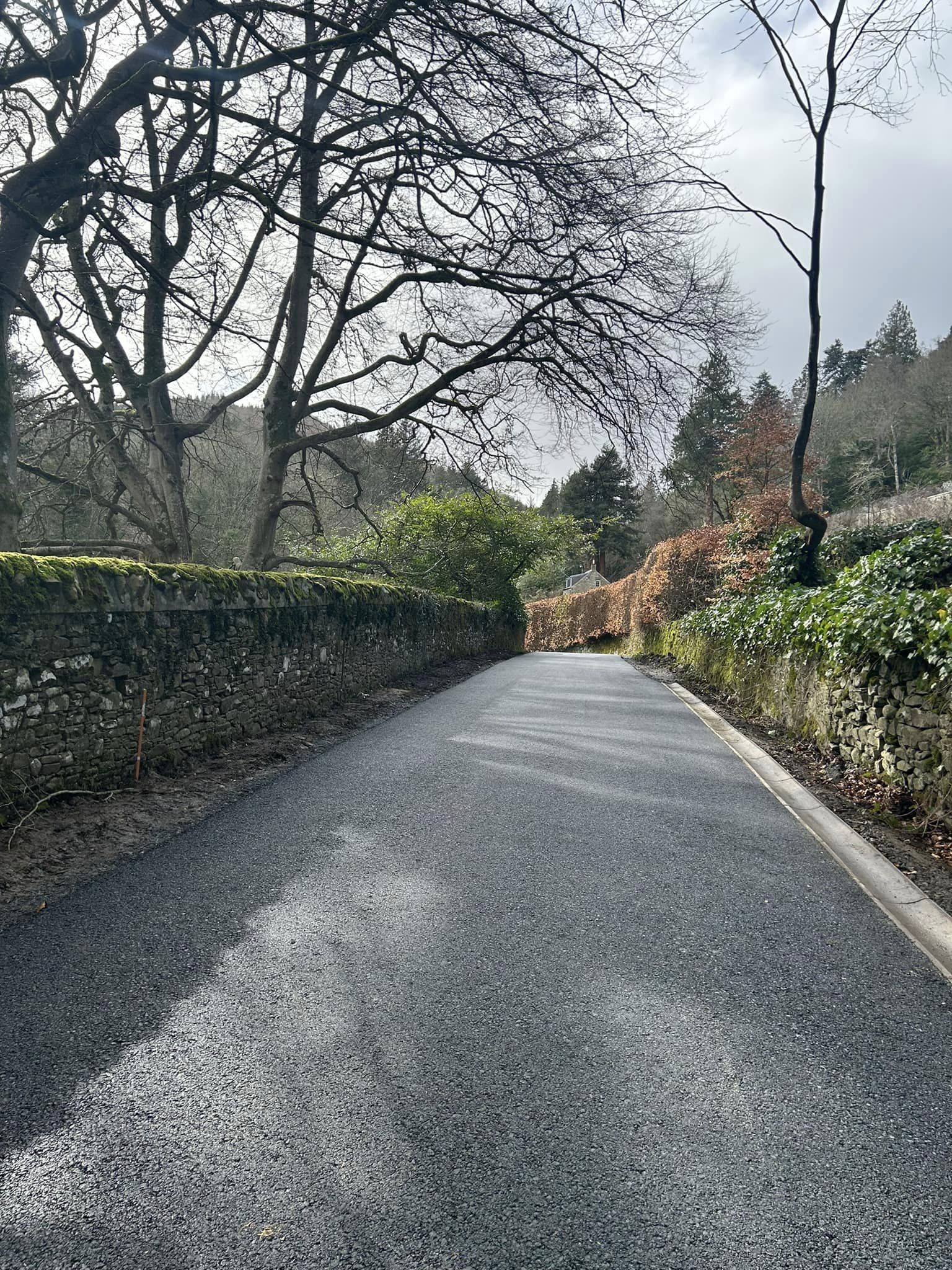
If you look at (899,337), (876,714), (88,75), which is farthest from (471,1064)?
(899,337)

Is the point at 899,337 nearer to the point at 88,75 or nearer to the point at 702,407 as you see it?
the point at 702,407

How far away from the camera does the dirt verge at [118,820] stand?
3668 mm

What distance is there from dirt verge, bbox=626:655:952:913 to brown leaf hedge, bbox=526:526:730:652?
33.7 ft

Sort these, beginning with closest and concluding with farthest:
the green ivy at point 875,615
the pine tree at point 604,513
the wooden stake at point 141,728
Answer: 1. the green ivy at point 875,615
2. the wooden stake at point 141,728
3. the pine tree at point 604,513

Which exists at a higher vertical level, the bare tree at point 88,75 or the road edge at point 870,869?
the bare tree at point 88,75

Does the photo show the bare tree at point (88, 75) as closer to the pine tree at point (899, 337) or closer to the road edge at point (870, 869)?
the road edge at point (870, 869)

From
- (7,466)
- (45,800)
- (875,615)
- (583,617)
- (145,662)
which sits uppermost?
(7,466)

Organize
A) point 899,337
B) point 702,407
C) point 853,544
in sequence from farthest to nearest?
point 899,337 → point 853,544 → point 702,407

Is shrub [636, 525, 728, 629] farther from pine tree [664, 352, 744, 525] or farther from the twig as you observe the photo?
the twig

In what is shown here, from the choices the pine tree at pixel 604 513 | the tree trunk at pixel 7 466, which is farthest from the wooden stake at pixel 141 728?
the pine tree at pixel 604 513

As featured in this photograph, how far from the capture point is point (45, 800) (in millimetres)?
4480

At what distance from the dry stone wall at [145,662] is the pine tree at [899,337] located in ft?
237

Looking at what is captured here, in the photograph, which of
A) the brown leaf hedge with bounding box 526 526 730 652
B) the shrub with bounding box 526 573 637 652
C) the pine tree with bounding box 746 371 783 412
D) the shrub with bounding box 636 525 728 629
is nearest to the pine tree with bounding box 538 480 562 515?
the shrub with bounding box 526 573 637 652

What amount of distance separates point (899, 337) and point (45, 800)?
79.4 metres
